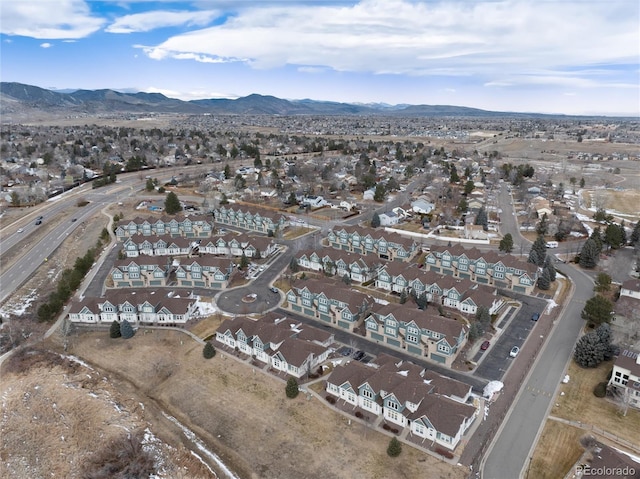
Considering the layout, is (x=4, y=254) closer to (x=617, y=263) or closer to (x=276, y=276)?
(x=276, y=276)

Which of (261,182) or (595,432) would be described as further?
(261,182)

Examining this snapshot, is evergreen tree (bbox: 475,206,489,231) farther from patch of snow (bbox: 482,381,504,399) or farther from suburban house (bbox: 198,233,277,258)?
patch of snow (bbox: 482,381,504,399)

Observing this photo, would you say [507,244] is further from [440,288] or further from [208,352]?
[208,352]

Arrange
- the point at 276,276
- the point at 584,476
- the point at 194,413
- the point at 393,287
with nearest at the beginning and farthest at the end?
the point at 584,476 → the point at 194,413 → the point at 393,287 → the point at 276,276

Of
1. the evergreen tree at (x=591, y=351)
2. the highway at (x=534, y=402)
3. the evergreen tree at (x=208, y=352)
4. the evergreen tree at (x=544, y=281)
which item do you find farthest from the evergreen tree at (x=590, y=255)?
the evergreen tree at (x=208, y=352)

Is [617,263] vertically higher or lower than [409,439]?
higher

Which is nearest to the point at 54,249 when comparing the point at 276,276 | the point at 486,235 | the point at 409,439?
the point at 276,276
